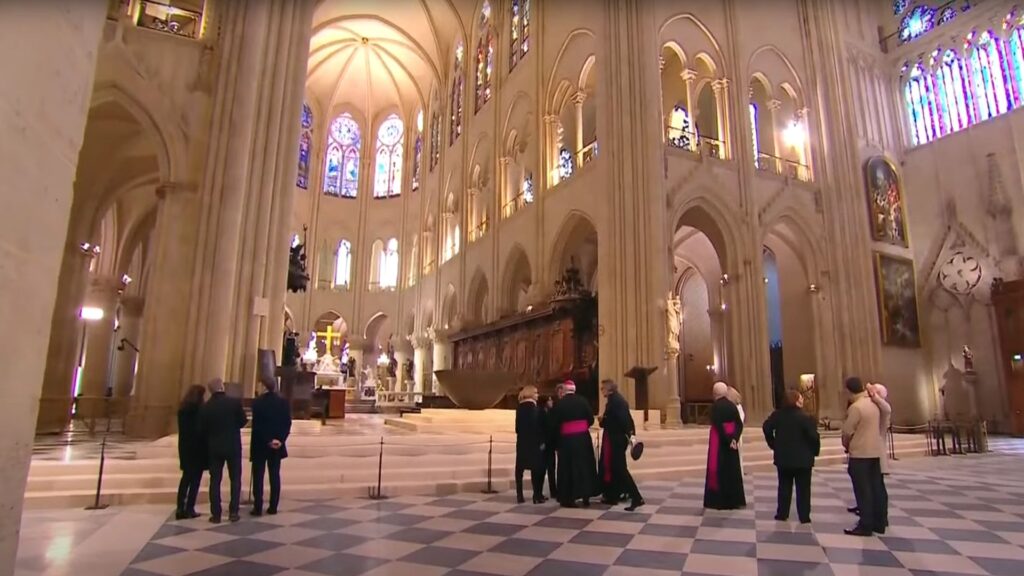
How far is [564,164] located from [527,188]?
2101 millimetres

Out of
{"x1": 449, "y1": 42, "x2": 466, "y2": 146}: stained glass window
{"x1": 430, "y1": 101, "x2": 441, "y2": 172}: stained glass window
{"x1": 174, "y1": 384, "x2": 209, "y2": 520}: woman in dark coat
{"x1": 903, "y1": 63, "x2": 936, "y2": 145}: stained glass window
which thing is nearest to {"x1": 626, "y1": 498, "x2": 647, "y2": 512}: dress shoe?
{"x1": 174, "y1": 384, "x2": 209, "y2": 520}: woman in dark coat

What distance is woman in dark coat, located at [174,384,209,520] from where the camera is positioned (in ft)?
16.4

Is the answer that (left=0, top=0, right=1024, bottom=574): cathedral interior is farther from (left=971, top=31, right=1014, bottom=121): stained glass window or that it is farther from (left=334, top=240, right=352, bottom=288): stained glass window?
(left=334, top=240, right=352, bottom=288): stained glass window

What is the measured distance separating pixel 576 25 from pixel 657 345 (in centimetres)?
1056

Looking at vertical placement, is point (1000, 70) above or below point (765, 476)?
above

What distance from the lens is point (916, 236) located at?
21.1 m

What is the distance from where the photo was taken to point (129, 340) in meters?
17.5

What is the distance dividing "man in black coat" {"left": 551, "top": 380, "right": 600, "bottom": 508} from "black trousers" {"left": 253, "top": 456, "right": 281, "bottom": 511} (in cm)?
266

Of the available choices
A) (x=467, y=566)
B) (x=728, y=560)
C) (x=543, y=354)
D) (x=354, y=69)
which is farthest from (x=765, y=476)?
(x=354, y=69)

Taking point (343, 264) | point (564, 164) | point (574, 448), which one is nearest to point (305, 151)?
point (343, 264)

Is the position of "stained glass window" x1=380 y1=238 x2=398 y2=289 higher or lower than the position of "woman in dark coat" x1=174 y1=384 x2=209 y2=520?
higher

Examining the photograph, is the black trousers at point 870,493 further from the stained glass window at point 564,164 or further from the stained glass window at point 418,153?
the stained glass window at point 418,153

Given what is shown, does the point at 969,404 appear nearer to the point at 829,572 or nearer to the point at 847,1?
the point at 847,1

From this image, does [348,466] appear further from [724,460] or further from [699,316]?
[699,316]
